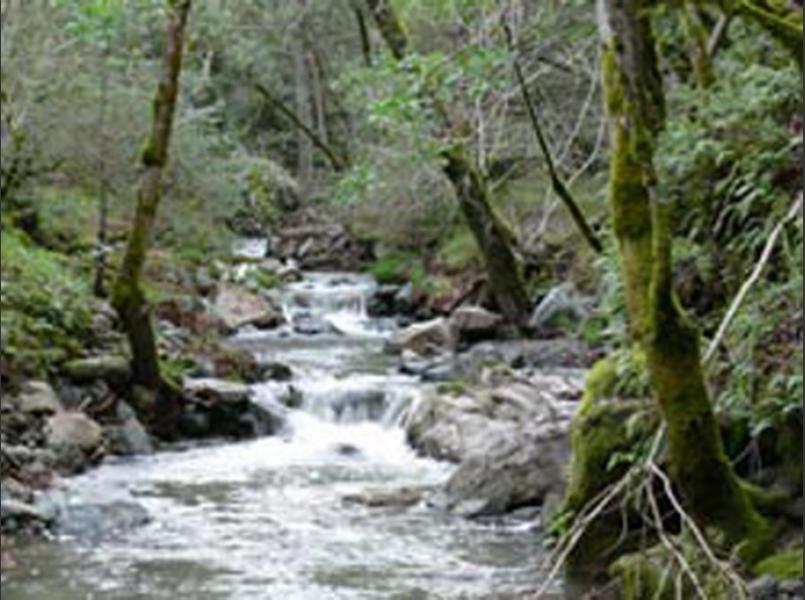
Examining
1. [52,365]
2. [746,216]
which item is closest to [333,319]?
[52,365]

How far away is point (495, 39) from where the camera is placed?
10.7m

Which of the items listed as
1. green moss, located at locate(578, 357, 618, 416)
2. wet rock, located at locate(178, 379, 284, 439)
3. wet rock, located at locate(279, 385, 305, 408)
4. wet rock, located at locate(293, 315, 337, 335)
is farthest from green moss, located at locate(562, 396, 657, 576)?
wet rock, located at locate(293, 315, 337, 335)

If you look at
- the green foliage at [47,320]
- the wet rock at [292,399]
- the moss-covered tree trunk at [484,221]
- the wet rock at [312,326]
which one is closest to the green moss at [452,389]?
the wet rock at [292,399]

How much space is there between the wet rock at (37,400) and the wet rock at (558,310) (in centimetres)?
776

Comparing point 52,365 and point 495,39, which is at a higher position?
point 495,39

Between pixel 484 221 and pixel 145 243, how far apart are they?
5.15 metres

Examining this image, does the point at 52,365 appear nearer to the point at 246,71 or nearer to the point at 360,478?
the point at 360,478

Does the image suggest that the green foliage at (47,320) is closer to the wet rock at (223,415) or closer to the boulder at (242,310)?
the wet rock at (223,415)

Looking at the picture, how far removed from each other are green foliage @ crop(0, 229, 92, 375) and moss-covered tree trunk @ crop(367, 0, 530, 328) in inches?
148

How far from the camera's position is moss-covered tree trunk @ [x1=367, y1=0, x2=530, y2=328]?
14.9 m

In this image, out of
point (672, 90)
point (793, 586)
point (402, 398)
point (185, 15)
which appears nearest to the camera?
point (793, 586)

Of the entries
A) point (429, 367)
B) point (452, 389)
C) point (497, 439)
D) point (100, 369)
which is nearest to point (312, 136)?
point (429, 367)

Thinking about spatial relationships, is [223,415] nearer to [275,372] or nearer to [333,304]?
[275,372]

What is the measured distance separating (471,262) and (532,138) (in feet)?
28.8
